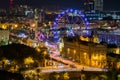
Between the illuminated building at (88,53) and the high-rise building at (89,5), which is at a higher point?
the illuminated building at (88,53)

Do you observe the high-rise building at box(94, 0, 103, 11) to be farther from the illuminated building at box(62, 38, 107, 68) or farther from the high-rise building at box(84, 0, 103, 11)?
the illuminated building at box(62, 38, 107, 68)

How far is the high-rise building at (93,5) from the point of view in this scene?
8269 cm

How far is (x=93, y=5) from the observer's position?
85.3 metres

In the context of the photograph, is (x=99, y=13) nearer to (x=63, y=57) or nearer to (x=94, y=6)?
(x=94, y=6)

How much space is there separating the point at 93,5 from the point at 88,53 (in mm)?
62329

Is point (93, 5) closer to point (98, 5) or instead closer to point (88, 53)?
point (98, 5)

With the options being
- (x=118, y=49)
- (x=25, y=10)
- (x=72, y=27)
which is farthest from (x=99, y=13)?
(x=118, y=49)

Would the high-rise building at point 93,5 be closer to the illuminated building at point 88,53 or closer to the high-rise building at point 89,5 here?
the high-rise building at point 89,5

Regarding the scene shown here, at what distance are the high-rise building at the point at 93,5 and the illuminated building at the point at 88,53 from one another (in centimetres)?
5598

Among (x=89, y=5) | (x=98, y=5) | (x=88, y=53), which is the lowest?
(x=98, y=5)

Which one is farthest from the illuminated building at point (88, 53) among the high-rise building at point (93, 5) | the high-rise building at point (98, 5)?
the high-rise building at point (98, 5)

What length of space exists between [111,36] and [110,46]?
1900 centimetres

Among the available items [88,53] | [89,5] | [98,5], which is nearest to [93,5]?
[89,5]

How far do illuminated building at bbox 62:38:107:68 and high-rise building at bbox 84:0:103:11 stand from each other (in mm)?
55976
